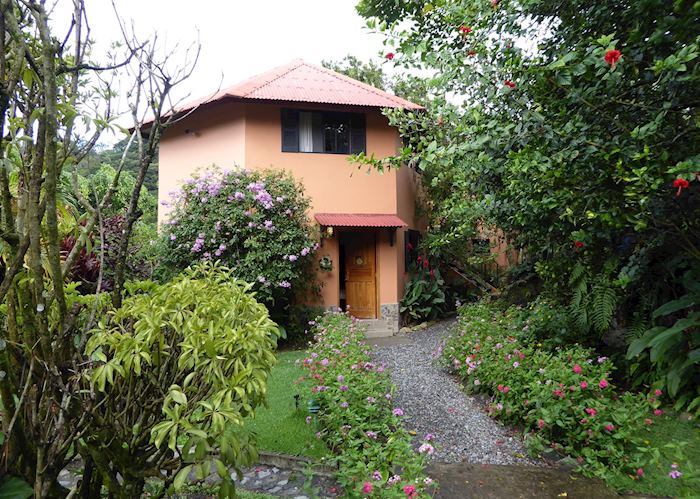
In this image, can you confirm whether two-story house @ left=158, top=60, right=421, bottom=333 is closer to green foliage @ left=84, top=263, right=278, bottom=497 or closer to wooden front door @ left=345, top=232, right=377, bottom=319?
wooden front door @ left=345, top=232, right=377, bottom=319

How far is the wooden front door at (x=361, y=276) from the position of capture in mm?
11133

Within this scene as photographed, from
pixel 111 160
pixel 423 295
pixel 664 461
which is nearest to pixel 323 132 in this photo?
pixel 423 295

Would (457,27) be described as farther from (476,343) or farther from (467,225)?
(467,225)

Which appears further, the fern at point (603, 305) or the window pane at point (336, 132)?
the window pane at point (336, 132)

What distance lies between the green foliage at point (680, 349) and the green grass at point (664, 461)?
230 mm

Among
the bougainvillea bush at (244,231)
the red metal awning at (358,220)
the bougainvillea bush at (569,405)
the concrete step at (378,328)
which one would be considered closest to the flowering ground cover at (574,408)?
the bougainvillea bush at (569,405)

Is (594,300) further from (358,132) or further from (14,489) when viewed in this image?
(358,132)

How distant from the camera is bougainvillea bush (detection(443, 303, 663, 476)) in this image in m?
4.02

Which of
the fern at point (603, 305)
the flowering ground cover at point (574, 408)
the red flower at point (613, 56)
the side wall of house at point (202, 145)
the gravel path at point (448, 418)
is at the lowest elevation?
the gravel path at point (448, 418)

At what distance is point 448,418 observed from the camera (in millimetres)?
5234

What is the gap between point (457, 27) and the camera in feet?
16.2

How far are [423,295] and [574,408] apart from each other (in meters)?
7.14

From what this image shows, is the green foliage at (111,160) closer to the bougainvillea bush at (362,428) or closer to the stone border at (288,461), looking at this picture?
the bougainvillea bush at (362,428)

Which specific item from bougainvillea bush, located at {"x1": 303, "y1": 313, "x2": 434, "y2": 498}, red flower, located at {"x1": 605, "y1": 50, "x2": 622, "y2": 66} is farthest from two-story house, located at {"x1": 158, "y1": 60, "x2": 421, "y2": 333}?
red flower, located at {"x1": 605, "y1": 50, "x2": 622, "y2": 66}
